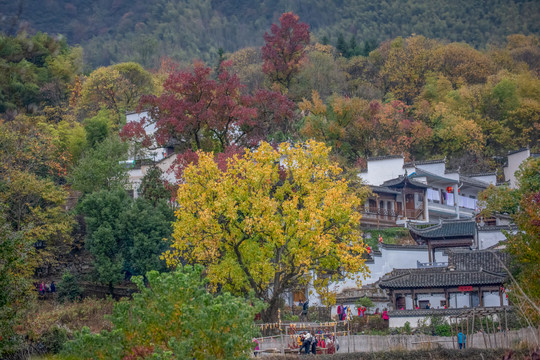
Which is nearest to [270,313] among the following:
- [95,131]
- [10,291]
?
[10,291]

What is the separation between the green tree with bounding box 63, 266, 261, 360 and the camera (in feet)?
64.0

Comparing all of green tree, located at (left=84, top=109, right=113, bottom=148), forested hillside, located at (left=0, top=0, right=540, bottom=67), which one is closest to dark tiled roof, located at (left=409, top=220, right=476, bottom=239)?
green tree, located at (left=84, top=109, right=113, bottom=148)

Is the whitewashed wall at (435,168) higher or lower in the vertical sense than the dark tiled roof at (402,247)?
higher

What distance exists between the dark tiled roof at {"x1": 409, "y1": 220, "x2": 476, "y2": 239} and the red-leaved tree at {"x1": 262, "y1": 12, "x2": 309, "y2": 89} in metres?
23.7

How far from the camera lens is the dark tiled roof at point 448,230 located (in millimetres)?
44469

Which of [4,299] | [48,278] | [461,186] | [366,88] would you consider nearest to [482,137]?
[461,186]

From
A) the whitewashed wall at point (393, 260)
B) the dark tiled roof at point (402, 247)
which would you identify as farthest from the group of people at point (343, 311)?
the dark tiled roof at point (402, 247)

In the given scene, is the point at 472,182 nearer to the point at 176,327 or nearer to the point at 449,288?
the point at 449,288

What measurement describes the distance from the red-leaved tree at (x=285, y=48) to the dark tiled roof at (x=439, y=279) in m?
30.2

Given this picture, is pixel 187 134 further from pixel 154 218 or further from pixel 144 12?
pixel 144 12

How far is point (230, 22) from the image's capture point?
13088 cm

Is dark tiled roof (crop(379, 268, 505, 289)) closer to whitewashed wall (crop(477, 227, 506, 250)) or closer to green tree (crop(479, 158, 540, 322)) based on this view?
green tree (crop(479, 158, 540, 322))

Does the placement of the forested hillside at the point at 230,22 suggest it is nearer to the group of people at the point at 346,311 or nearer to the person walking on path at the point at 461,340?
the group of people at the point at 346,311

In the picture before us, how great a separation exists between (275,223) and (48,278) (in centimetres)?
1941
